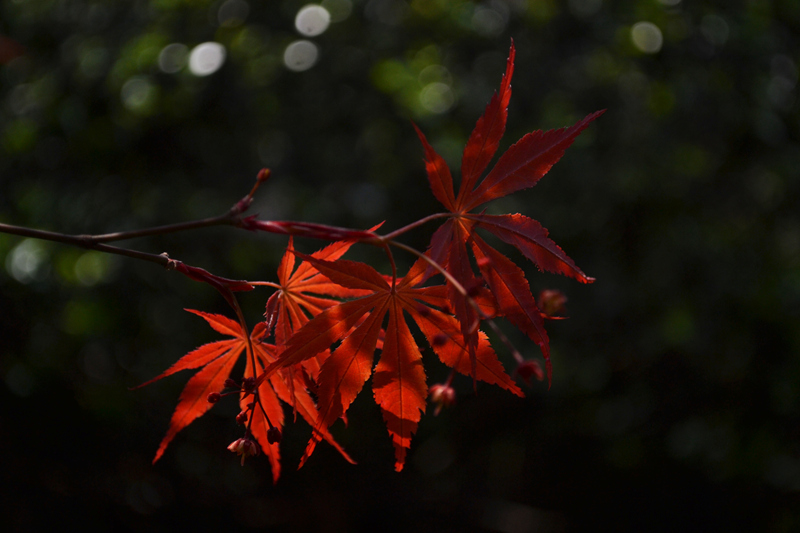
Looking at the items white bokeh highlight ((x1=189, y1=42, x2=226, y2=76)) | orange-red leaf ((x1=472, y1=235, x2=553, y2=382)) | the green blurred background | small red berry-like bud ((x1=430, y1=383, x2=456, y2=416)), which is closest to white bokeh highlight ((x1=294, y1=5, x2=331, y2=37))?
the green blurred background

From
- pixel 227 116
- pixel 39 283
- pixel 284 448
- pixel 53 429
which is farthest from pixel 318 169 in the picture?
pixel 53 429

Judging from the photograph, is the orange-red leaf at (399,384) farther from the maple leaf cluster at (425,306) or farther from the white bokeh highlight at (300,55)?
the white bokeh highlight at (300,55)

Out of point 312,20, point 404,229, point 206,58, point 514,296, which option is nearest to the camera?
point 404,229

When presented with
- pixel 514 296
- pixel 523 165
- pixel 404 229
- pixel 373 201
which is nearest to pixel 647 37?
pixel 373 201

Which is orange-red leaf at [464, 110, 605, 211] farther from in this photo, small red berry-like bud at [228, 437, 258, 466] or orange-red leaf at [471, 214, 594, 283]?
small red berry-like bud at [228, 437, 258, 466]

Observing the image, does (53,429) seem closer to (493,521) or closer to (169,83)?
(169,83)

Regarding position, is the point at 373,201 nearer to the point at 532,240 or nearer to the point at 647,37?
the point at 647,37
